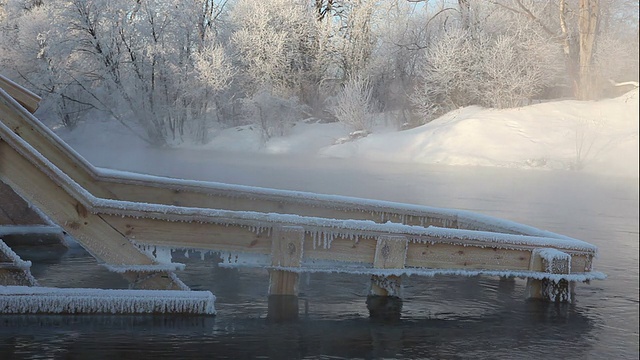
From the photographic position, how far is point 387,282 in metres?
4.89

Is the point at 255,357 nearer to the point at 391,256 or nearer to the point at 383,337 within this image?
the point at 383,337

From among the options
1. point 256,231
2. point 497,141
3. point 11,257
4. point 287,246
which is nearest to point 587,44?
point 497,141

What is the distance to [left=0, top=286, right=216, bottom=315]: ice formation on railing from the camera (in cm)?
408

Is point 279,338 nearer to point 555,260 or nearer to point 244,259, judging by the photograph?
point 244,259

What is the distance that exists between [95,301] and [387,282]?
72.8 inches

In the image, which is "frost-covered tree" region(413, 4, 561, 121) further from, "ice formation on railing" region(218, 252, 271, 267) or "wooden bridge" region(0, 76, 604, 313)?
"ice formation on railing" region(218, 252, 271, 267)

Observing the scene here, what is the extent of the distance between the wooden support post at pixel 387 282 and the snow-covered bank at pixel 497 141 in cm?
1722

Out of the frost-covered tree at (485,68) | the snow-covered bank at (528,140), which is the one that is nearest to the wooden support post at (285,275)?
the snow-covered bank at (528,140)

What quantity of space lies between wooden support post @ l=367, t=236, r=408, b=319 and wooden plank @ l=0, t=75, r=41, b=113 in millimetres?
2858

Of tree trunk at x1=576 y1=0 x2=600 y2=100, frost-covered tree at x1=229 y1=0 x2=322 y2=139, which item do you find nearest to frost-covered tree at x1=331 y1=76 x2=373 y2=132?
frost-covered tree at x1=229 y1=0 x2=322 y2=139

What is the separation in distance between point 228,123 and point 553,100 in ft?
45.5

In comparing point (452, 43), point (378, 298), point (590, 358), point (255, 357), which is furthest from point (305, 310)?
point (452, 43)

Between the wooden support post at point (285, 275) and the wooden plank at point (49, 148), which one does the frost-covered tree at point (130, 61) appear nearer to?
the wooden plank at point (49, 148)

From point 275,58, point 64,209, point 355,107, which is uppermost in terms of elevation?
point 275,58
